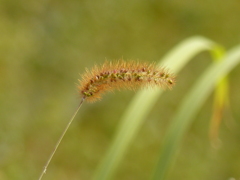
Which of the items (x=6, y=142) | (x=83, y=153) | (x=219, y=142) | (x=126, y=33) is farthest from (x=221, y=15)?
(x=6, y=142)

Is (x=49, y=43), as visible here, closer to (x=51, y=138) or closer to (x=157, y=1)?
(x=51, y=138)

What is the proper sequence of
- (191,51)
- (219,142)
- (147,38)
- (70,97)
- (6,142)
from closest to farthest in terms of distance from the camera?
(191,51)
(6,142)
(70,97)
(219,142)
(147,38)

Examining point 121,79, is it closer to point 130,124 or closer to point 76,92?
point 130,124

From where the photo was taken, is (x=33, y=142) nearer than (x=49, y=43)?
Yes

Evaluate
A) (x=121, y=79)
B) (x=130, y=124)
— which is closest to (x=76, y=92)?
(x=130, y=124)

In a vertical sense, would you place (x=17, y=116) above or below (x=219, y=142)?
below

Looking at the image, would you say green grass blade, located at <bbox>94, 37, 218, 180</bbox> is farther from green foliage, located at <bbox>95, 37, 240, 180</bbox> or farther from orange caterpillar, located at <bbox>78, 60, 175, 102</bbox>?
orange caterpillar, located at <bbox>78, 60, 175, 102</bbox>
